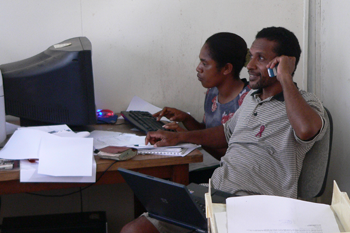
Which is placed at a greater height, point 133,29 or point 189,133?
point 133,29

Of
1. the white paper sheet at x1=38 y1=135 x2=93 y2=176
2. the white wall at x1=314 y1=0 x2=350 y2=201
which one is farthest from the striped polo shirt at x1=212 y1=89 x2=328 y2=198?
the white wall at x1=314 y1=0 x2=350 y2=201

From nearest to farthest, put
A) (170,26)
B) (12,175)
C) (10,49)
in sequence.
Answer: (12,175) < (10,49) < (170,26)

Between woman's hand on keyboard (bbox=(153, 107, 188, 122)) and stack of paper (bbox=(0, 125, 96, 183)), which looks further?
woman's hand on keyboard (bbox=(153, 107, 188, 122))

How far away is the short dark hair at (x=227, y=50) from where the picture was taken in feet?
5.91

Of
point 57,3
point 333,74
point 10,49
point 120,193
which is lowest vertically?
point 120,193

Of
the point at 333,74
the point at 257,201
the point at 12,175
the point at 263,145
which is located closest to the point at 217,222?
the point at 257,201

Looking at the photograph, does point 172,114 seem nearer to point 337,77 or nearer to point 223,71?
point 223,71

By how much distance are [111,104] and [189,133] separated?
0.80 metres

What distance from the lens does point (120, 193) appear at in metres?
2.26

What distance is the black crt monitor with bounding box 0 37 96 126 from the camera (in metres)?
1.58

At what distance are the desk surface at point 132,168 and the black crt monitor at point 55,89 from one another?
36 centimetres

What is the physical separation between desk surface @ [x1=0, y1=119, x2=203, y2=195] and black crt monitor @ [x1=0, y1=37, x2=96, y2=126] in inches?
14.2

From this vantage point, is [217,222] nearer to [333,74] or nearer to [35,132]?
[35,132]

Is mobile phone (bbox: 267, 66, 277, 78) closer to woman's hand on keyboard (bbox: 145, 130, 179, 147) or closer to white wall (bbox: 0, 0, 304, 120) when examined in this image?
woman's hand on keyboard (bbox: 145, 130, 179, 147)
